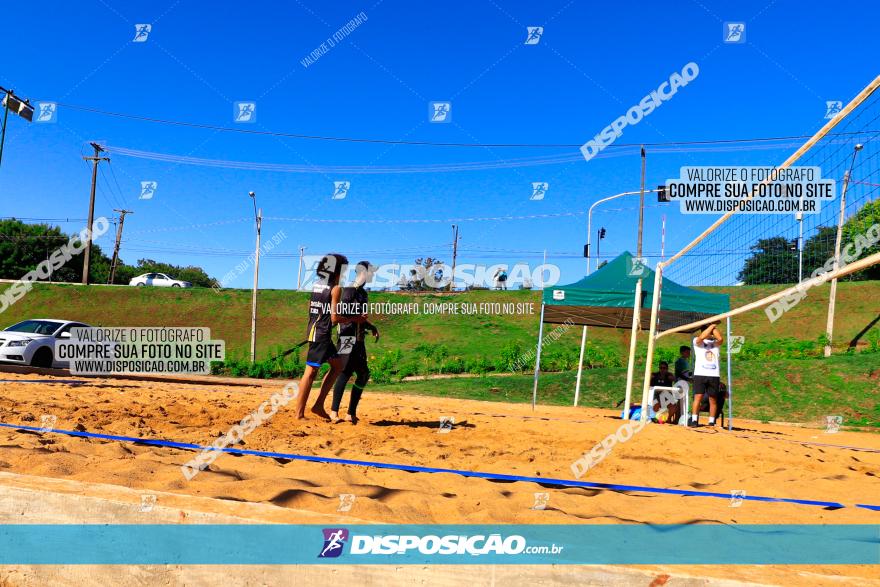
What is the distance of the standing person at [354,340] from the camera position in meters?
7.16

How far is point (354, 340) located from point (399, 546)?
17.1 ft

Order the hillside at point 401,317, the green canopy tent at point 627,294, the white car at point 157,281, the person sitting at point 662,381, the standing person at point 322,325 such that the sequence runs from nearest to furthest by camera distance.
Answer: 1. the standing person at point 322,325
2. the green canopy tent at point 627,294
3. the person sitting at point 662,381
4. the hillside at point 401,317
5. the white car at point 157,281

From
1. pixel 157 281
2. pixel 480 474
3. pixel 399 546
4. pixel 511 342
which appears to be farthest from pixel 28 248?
pixel 399 546

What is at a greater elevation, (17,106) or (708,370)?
(17,106)

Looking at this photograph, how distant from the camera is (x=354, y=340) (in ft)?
24.2

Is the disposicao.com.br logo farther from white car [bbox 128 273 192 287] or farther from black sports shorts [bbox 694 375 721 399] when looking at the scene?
white car [bbox 128 273 192 287]

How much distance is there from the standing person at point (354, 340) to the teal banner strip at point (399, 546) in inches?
182

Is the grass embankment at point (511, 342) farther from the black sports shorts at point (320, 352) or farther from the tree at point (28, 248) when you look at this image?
the tree at point (28, 248)

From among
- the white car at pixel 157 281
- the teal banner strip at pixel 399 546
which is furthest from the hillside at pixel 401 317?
the teal banner strip at pixel 399 546

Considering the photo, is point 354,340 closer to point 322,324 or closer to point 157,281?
point 322,324

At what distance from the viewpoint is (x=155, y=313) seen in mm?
39719

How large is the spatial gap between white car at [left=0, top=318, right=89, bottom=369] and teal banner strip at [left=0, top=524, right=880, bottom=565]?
13903 mm

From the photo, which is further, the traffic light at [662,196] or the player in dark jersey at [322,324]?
the traffic light at [662,196]

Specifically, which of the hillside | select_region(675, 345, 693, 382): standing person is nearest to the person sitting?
select_region(675, 345, 693, 382): standing person
